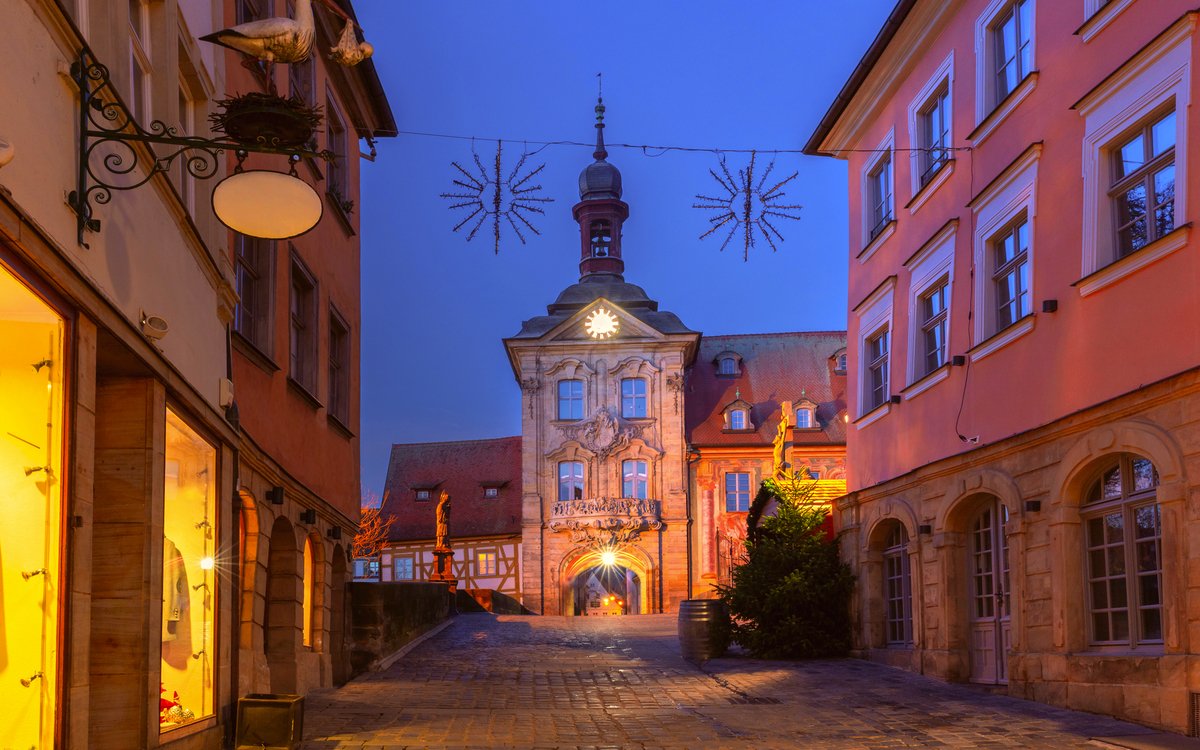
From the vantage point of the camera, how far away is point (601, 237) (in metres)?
49.7

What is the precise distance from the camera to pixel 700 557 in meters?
42.8

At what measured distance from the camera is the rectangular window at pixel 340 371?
16883 mm

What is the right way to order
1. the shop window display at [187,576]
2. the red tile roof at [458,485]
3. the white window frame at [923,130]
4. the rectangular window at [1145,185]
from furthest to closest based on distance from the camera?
the red tile roof at [458,485], the white window frame at [923,130], the rectangular window at [1145,185], the shop window display at [187,576]

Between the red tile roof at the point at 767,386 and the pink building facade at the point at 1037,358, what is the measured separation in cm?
2593

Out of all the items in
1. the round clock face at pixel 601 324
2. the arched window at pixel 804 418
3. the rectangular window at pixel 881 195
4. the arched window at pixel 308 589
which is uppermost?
the round clock face at pixel 601 324

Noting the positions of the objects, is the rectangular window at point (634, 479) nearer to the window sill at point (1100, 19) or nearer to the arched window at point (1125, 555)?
the arched window at point (1125, 555)

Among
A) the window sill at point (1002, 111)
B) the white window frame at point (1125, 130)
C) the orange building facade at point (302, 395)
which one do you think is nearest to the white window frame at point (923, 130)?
the window sill at point (1002, 111)

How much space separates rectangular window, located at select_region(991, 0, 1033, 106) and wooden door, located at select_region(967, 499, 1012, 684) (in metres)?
4.88

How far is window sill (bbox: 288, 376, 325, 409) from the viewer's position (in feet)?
43.4

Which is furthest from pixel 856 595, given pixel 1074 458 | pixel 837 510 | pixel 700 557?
pixel 700 557

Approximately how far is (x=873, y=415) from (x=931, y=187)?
13.3 feet

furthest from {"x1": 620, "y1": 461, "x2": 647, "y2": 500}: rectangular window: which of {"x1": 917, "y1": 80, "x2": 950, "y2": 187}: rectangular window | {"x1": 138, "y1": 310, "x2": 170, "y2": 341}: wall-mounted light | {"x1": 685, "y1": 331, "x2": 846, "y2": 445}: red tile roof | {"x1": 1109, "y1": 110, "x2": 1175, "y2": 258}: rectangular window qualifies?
{"x1": 138, "y1": 310, "x2": 170, "y2": 341}: wall-mounted light

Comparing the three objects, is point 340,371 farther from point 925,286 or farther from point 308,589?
point 925,286

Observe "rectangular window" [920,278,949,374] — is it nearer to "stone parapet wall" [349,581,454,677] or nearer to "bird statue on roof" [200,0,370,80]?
"stone parapet wall" [349,581,454,677]
